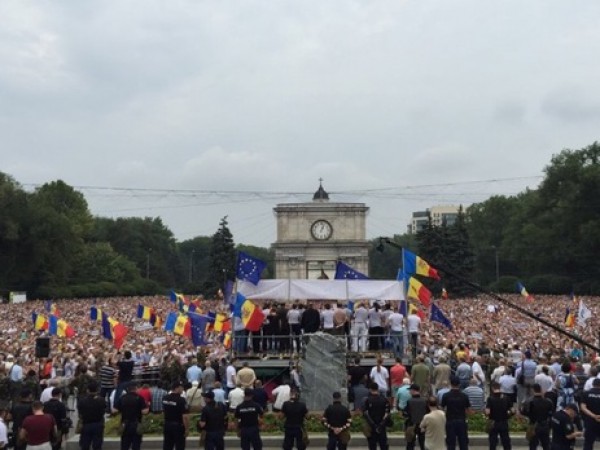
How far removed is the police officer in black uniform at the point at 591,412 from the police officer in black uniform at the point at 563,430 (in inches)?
19.6

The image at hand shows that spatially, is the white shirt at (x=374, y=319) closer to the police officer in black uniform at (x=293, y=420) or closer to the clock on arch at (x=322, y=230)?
the police officer in black uniform at (x=293, y=420)

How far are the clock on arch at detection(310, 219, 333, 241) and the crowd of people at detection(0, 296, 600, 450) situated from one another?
50.0m

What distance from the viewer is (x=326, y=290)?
23.0 metres

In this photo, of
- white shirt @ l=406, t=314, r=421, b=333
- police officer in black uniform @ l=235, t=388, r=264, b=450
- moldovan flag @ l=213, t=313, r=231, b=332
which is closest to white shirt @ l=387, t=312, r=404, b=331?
white shirt @ l=406, t=314, r=421, b=333

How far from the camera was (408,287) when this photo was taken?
2427 cm

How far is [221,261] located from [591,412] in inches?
2827

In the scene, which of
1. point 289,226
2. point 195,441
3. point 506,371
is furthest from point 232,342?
point 289,226

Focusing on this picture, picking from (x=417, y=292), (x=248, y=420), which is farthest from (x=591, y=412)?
(x=417, y=292)

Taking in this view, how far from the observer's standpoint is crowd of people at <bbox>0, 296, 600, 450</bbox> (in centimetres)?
1331

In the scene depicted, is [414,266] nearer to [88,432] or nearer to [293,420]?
[293,420]

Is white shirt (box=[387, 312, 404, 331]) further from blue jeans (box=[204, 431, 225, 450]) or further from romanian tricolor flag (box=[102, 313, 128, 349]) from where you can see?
romanian tricolor flag (box=[102, 313, 128, 349])

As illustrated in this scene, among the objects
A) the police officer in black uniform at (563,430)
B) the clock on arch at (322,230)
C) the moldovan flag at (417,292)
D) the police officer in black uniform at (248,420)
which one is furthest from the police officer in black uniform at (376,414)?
the clock on arch at (322,230)

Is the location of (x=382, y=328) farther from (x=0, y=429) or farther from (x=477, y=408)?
(x=0, y=429)

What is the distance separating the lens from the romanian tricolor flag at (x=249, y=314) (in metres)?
21.0
